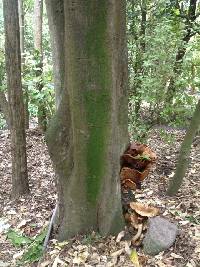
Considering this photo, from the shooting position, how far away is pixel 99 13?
2.97 metres

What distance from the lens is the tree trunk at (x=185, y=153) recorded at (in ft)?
15.4

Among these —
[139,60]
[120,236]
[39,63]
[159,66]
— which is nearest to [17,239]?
[120,236]

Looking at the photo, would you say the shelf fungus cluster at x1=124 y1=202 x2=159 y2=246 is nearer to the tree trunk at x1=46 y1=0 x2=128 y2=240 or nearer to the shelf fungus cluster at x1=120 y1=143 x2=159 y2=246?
the shelf fungus cluster at x1=120 y1=143 x2=159 y2=246

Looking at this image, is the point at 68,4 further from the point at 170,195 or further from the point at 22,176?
the point at 22,176

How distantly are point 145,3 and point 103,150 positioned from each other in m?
5.57

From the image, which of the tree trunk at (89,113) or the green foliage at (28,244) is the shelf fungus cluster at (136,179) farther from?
the green foliage at (28,244)

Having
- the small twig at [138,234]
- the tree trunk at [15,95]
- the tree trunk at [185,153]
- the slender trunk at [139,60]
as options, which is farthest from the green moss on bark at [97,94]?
the slender trunk at [139,60]

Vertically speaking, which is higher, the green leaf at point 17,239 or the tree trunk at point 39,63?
the tree trunk at point 39,63

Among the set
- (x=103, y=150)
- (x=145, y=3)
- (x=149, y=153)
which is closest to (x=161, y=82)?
(x=145, y=3)

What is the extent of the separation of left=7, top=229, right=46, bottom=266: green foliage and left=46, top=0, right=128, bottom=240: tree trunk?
0.29m

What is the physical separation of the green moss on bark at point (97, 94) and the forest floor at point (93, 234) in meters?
0.72

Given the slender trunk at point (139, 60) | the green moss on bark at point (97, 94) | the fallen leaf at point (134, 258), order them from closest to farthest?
the green moss on bark at point (97, 94) → the fallen leaf at point (134, 258) → the slender trunk at point (139, 60)

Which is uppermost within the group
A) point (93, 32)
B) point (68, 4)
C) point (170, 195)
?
point (68, 4)

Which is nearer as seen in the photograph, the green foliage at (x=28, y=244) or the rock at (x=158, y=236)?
the rock at (x=158, y=236)
